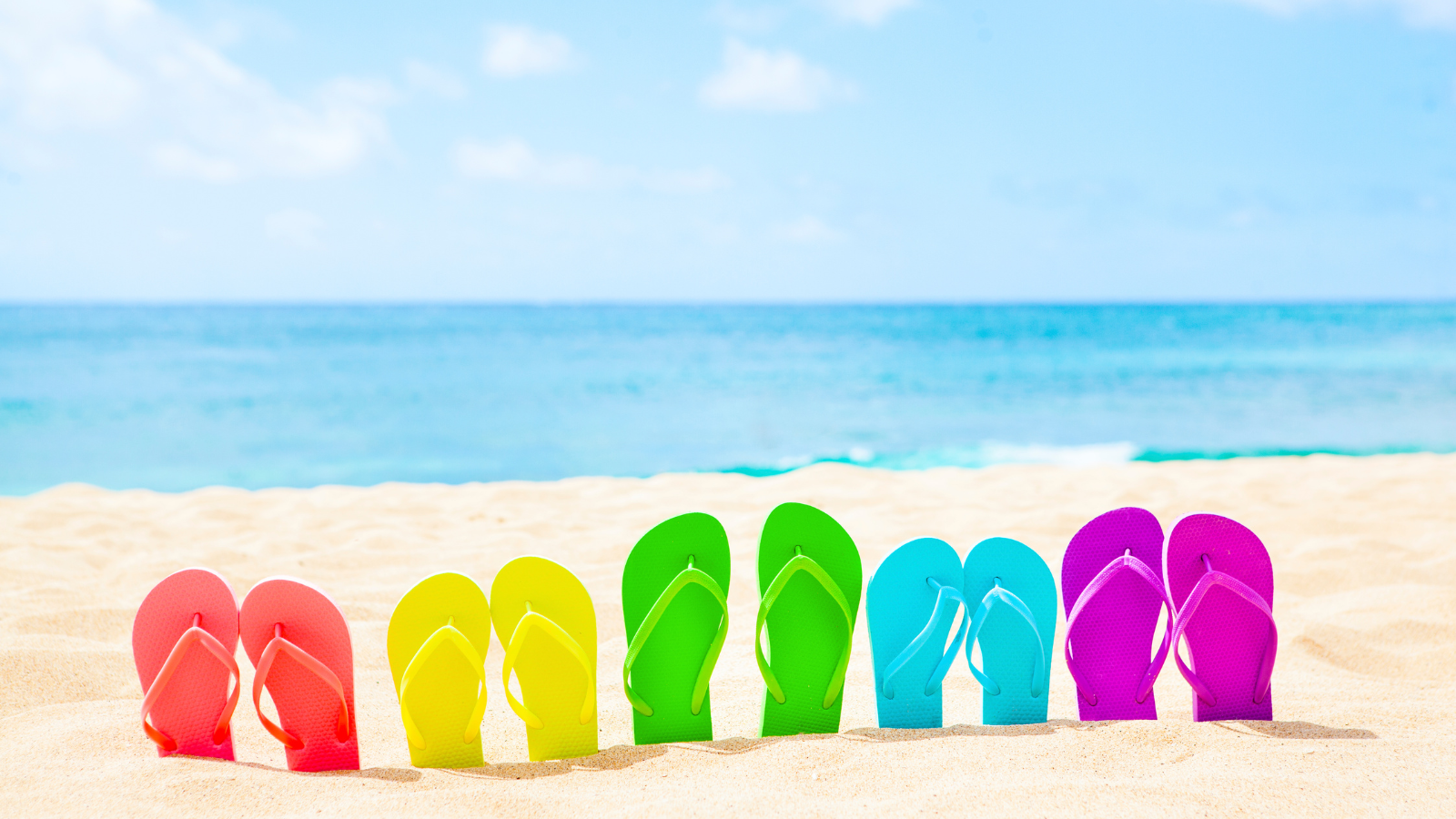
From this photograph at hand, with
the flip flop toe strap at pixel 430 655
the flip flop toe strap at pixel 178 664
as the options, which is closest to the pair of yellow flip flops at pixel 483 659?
the flip flop toe strap at pixel 430 655

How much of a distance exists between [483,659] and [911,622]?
2.68 ft

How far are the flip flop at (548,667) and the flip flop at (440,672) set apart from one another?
60 mm

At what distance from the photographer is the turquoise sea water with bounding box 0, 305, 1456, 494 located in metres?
8.73

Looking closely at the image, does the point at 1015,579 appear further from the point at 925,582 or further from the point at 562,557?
the point at 562,557

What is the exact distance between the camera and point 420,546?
323 cm

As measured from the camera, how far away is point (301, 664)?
1553mm

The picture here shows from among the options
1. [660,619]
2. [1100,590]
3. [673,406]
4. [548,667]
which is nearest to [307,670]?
[548,667]

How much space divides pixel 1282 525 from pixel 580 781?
3.01m

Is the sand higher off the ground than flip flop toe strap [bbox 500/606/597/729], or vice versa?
flip flop toe strap [bbox 500/606/597/729]

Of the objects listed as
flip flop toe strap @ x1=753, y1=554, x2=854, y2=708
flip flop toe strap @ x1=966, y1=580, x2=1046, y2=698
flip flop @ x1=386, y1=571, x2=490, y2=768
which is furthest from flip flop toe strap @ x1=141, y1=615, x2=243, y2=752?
flip flop toe strap @ x1=966, y1=580, x2=1046, y2=698

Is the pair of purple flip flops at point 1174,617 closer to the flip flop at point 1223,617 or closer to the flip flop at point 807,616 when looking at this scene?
the flip flop at point 1223,617

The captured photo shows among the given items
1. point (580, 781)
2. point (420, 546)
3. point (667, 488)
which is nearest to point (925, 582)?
point (580, 781)

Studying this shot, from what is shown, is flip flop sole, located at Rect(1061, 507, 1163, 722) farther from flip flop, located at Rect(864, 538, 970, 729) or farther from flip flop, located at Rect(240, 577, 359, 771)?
flip flop, located at Rect(240, 577, 359, 771)

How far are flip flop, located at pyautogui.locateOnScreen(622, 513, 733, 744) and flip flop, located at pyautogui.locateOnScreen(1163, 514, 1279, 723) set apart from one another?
905 millimetres
